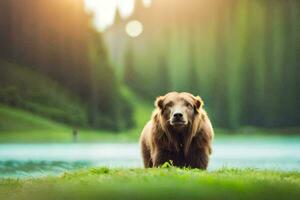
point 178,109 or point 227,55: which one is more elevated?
point 227,55

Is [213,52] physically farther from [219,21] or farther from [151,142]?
[151,142]

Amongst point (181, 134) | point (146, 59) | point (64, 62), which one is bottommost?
point (181, 134)

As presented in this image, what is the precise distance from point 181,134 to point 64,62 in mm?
59081

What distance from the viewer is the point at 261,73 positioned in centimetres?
6419

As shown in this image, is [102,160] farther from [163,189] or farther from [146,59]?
[146,59]

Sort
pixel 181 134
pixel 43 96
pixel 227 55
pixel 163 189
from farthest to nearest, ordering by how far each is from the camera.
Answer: pixel 43 96 < pixel 227 55 < pixel 181 134 < pixel 163 189

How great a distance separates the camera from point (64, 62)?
67.4m

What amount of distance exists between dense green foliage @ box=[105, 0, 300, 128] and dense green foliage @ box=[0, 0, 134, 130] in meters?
3.41

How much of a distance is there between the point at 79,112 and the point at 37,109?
4.07m

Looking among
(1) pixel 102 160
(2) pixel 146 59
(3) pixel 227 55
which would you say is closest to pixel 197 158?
(1) pixel 102 160

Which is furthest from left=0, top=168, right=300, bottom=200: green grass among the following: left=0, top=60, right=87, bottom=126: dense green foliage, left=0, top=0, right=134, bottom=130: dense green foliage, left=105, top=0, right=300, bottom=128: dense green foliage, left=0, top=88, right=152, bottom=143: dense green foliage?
left=0, top=60, right=87, bottom=126: dense green foliage

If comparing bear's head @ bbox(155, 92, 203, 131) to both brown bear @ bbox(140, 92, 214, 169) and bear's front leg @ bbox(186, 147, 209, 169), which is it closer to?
brown bear @ bbox(140, 92, 214, 169)

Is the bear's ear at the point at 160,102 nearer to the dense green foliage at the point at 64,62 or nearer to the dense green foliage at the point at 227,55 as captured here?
the dense green foliage at the point at 227,55

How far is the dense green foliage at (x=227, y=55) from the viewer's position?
199 ft
